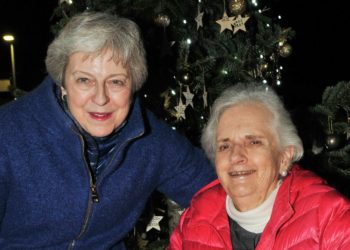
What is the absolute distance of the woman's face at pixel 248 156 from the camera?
82.1 inches

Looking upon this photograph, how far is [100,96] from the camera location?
2.02 meters

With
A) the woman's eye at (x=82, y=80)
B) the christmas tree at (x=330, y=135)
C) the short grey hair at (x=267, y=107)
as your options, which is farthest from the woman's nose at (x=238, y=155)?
the christmas tree at (x=330, y=135)

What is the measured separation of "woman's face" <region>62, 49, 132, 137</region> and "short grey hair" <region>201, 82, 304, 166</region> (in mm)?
471

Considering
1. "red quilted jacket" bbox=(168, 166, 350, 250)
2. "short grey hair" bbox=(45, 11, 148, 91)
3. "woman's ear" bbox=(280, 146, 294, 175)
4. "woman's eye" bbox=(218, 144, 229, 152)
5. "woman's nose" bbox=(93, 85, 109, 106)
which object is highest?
"short grey hair" bbox=(45, 11, 148, 91)

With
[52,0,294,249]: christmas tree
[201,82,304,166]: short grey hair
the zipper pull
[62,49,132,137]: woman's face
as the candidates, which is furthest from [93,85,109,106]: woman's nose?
Answer: [52,0,294,249]: christmas tree

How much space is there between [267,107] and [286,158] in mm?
272

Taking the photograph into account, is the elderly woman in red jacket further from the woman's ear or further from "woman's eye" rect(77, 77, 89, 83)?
"woman's eye" rect(77, 77, 89, 83)

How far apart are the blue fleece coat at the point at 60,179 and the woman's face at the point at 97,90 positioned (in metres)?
0.08

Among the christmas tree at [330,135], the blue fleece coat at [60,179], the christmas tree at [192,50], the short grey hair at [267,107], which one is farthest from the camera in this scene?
the christmas tree at [330,135]

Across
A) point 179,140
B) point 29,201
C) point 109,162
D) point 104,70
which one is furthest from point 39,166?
point 179,140

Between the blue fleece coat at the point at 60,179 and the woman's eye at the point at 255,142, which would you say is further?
the woman's eye at the point at 255,142

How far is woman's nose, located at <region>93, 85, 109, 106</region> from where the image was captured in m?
2.02

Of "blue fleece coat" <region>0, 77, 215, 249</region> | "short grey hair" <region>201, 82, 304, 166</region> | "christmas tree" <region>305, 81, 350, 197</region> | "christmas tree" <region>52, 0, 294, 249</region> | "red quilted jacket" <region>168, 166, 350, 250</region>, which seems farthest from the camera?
"christmas tree" <region>305, 81, 350, 197</region>

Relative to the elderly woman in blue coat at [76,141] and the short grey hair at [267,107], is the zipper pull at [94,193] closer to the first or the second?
→ the elderly woman in blue coat at [76,141]
